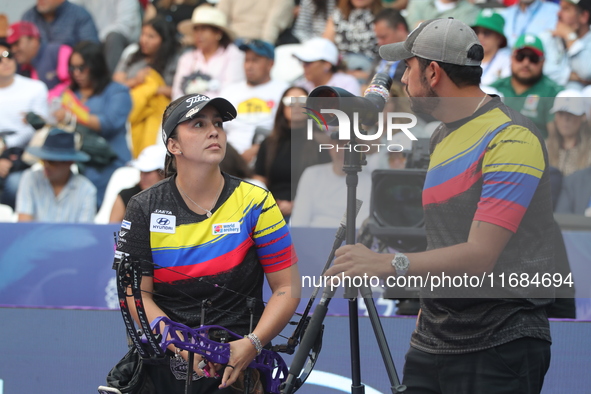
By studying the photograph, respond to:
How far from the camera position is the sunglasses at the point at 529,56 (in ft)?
20.7

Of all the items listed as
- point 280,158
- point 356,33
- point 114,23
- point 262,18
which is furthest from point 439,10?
point 114,23

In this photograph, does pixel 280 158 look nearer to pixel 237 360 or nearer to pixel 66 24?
pixel 237 360

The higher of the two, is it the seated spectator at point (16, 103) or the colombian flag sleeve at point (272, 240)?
the seated spectator at point (16, 103)

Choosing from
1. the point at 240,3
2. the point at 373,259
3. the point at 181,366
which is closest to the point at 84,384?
the point at 181,366

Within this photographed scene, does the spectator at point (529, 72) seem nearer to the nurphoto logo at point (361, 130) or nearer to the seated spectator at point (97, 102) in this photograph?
the seated spectator at point (97, 102)

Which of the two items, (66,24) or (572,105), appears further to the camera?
(66,24)

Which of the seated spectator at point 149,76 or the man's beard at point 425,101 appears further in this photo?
the seated spectator at point 149,76

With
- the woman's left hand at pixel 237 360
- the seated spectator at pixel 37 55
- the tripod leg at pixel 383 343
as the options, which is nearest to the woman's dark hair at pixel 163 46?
the seated spectator at pixel 37 55

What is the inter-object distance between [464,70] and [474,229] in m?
0.49

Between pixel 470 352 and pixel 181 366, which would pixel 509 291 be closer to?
pixel 470 352

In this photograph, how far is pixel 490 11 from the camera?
22.6ft

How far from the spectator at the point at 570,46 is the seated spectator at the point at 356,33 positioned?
5.03 feet

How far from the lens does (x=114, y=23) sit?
8.97 meters

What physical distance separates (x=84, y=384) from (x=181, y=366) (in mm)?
1319
